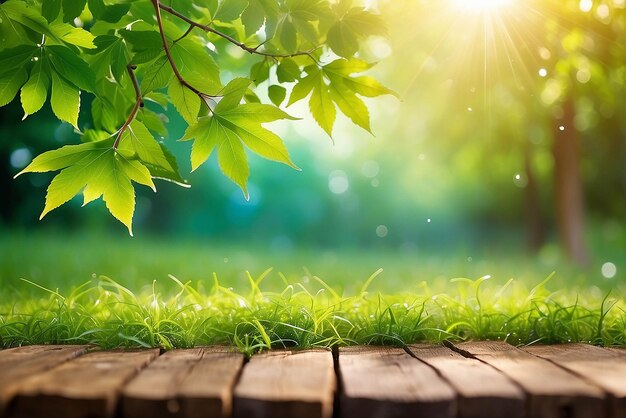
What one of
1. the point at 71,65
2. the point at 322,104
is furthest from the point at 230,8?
the point at 71,65

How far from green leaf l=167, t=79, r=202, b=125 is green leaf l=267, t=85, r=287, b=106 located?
0.42m

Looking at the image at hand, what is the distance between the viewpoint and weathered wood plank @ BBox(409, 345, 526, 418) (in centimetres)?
153

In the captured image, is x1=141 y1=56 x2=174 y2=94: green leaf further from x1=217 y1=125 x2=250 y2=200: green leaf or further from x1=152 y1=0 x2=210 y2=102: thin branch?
x1=217 y1=125 x2=250 y2=200: green leaf

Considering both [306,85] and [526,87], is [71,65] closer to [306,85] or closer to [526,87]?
Answer: [306,85]

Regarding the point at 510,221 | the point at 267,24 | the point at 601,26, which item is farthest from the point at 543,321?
the point at 510,221

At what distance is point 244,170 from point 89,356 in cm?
76

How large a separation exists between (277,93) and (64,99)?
76 centimetres

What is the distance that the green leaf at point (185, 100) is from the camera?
78.7 inches

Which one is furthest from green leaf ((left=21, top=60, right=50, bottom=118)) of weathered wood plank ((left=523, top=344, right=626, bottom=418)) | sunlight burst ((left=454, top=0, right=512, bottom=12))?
sunlight burst ((left=454, top=0, right=512, bottom=12))

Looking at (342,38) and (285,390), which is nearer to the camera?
(285,390)

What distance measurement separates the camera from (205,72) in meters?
2.09

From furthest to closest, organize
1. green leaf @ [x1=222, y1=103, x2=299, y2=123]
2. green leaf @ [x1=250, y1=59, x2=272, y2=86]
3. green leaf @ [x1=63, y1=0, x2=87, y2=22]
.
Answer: green leaf @ [x1=250, y1=59, x2=272, y2=86] < green leaf @ [x1=63, y1=0, x2=87, y2=22] < green leaf @ [x1=222, y1=103, x2=299, y2=123]

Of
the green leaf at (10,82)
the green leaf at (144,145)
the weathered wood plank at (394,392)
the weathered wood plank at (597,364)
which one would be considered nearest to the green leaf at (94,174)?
the green leaf at (144,145)

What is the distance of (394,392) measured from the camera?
1551mm
